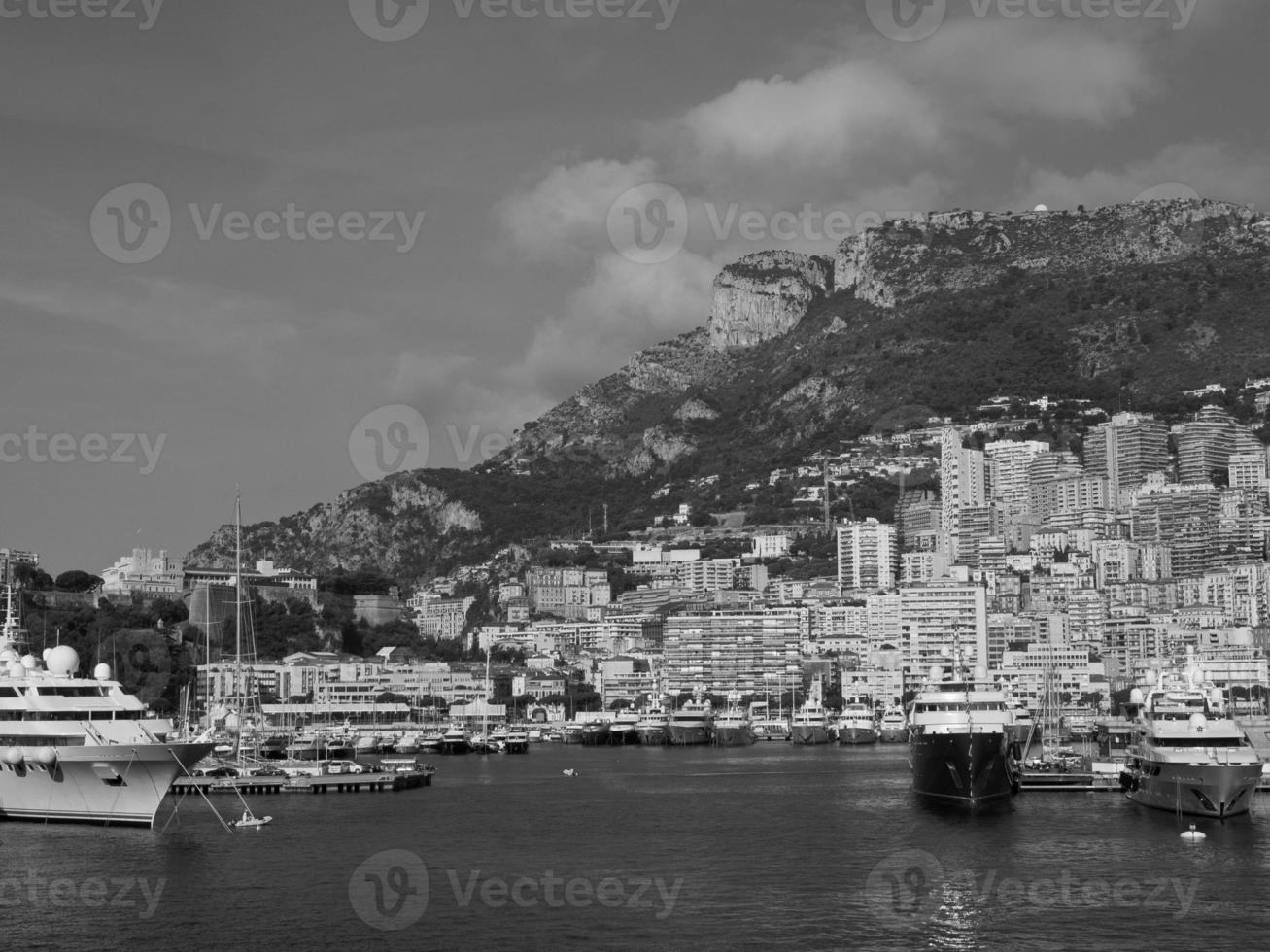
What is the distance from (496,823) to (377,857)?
12980 mm

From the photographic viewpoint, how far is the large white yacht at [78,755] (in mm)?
64312

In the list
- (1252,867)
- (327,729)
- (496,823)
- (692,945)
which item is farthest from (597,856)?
(327,729)

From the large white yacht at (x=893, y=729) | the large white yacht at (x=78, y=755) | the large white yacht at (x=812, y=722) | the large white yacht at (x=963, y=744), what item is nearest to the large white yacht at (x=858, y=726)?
the large white yacht at (x=893, y=729)

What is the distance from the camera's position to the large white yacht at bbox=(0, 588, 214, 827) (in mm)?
64312

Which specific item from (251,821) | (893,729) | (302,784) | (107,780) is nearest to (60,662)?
(107,780)

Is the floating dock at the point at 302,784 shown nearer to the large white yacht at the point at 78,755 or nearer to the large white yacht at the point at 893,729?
the large white yacht at the point at 78,755

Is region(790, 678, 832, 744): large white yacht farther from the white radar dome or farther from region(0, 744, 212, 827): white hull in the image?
region(0, 744, 212, 827): white hull

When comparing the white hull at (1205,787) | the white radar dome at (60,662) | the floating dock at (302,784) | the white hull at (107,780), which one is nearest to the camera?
the white hull at (107,780)

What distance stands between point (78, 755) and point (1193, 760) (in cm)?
4154

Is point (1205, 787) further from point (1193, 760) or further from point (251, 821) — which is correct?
point (251, 821)

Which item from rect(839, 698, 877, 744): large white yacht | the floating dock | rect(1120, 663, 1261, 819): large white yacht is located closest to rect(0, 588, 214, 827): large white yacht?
the floating dock

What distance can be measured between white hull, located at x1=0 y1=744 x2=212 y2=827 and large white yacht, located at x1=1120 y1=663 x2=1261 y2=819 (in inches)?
1454

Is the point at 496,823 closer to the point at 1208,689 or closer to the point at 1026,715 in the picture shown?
the point at 1208,689

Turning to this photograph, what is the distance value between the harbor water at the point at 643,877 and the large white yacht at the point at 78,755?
1.12m
